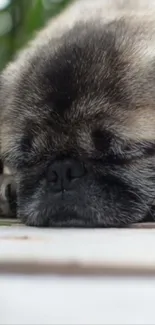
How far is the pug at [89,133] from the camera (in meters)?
1.18

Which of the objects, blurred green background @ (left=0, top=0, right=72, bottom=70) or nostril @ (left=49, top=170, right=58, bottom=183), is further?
blurred green background @ (left=0, top=0, right=72, bottom=70)

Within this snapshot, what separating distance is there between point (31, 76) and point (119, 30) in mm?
199

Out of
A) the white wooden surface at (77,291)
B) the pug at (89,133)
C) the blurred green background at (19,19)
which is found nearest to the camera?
the white wooden surface at (77,291)

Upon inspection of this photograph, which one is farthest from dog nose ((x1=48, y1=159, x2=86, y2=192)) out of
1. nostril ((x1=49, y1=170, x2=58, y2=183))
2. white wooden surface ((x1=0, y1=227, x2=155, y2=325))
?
white wooden surface ((x1=0, y1=227, x2=155, y2=325))

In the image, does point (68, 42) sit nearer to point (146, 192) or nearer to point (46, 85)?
point (46, 85)

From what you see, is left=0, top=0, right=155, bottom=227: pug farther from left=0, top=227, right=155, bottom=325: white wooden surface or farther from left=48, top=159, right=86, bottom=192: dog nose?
left=0, top=227, right=155, bottom=325: white wooden surface

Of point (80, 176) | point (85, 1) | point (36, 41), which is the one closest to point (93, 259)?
point (80, 176)

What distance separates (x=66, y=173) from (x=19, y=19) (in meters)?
1.29

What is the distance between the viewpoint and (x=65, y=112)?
121 cm

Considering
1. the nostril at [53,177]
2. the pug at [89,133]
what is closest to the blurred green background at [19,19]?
the pug at [89,133]

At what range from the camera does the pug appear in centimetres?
118

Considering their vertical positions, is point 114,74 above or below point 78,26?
below

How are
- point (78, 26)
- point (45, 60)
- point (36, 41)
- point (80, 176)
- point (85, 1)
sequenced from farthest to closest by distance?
point (85, 1), point (36, 41), point (78, 26), point (45, 60), point (80, 176)

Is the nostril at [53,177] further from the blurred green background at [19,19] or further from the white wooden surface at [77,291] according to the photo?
the blurred green background at [19,19]
